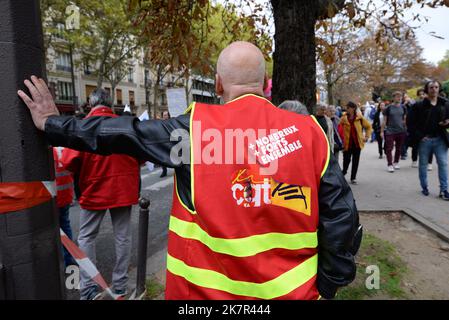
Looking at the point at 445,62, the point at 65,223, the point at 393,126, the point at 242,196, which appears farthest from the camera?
the point at 445,62

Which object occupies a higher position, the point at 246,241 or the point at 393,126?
the point at 393,126

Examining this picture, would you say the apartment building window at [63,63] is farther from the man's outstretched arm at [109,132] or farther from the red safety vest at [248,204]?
the red safety vest at [248,204]

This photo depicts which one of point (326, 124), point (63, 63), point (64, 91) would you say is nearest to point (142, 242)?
point (326, 124)

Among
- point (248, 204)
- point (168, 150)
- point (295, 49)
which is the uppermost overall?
point (295, 49)

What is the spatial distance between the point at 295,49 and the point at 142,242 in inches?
110

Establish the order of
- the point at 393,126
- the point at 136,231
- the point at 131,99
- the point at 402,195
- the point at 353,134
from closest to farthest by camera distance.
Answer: the point at 136,231, the point at 402,195, the point at 353,134, the point at 393,126, the point at 131,99

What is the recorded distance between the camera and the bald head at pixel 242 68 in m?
1.60

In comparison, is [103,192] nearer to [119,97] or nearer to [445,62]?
[119,97]

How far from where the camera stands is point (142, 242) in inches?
136

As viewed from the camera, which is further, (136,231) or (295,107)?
(136,231)

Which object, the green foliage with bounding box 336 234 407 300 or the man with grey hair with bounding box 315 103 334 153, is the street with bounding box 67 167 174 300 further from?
the man with grey hair with bounding box 315 103 334 153

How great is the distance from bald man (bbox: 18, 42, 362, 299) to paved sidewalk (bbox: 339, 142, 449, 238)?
4057 millimetres
